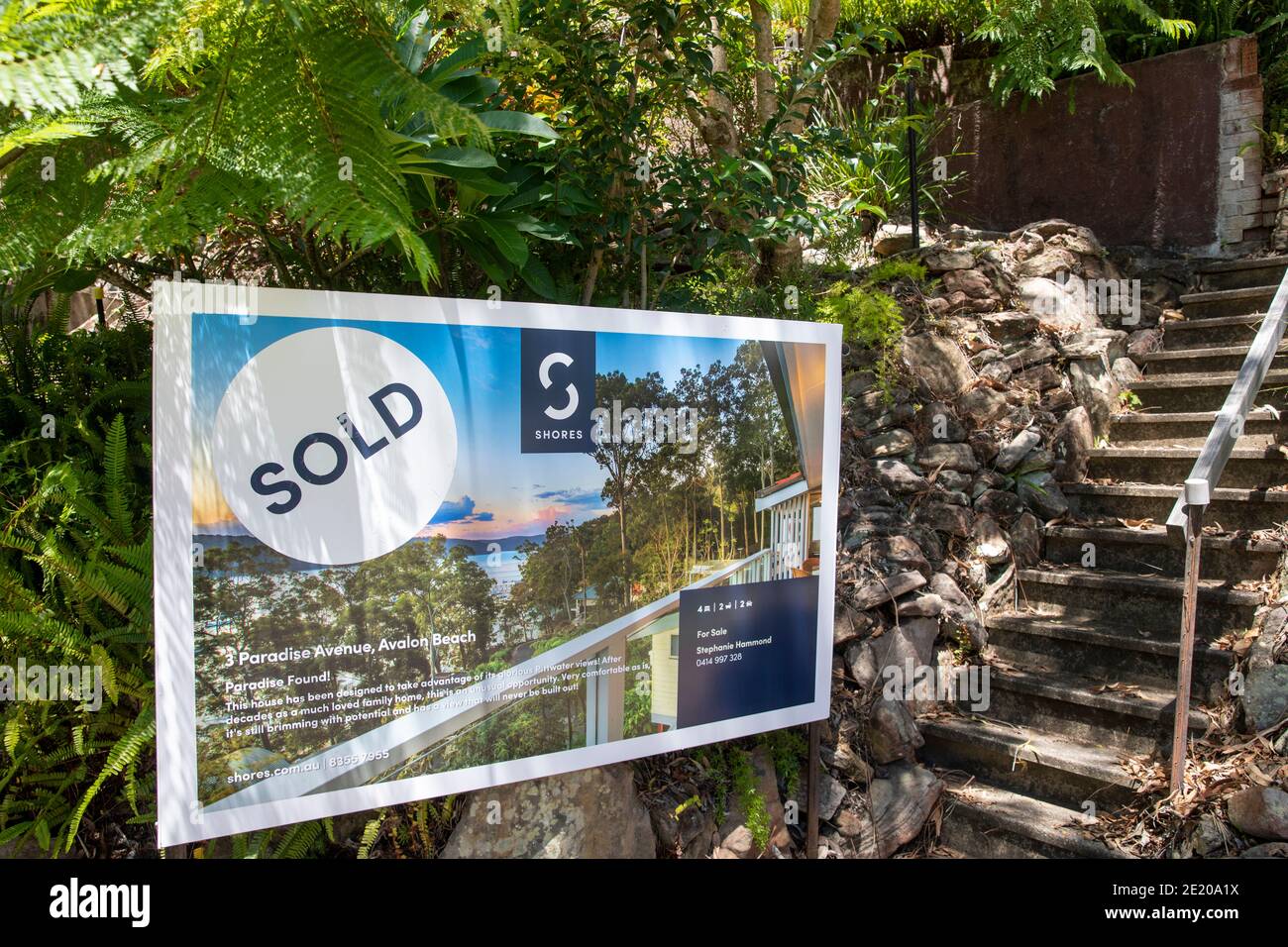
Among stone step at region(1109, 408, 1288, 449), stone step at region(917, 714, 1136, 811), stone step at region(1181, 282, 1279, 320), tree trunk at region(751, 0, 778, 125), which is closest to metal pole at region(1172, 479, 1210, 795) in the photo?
stone step at region(917, 714, 1136, 811)

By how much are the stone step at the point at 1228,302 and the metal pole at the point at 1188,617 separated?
3007mm

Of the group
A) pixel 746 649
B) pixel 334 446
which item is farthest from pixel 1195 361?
pixel 334 446

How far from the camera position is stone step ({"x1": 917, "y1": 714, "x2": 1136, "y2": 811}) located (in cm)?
344

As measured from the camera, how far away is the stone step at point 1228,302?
5305 mm

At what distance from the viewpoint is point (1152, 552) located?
4.34 m

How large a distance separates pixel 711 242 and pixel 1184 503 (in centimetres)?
188

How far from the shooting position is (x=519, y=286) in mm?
3203

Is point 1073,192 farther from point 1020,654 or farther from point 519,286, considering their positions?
point 519,286

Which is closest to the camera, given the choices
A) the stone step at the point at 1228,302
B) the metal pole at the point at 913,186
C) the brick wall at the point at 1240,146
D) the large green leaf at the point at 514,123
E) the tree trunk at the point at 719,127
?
the large green leaf at the point at 514,123

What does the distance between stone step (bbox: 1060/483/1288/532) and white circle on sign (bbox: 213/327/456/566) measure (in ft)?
12.0

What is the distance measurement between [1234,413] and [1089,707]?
131cm

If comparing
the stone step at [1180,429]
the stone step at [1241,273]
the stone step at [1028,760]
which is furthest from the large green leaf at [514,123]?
the stone step at [1241,273]

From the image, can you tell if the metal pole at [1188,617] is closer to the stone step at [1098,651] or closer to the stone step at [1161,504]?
the stone step at [1098,651]

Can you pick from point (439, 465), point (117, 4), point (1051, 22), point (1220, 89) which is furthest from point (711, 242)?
point (1220, 89)
